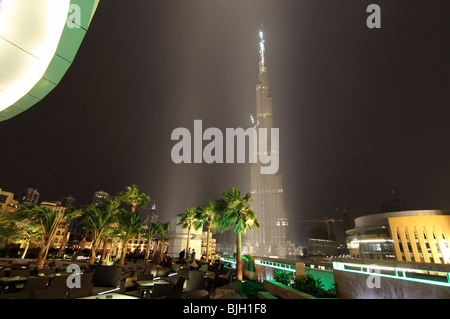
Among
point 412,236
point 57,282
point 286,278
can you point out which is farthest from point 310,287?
point 412,236

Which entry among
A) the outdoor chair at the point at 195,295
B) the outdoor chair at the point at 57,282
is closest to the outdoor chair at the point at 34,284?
the outdoor chair at the point at 57,282

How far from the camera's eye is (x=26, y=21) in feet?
12.3

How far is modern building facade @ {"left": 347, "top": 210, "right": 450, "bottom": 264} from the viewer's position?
54259mm

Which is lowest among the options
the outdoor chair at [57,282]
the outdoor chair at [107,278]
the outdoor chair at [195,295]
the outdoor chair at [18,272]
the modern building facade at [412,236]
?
the modern building facade at [412,236]

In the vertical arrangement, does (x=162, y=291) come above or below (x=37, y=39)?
below

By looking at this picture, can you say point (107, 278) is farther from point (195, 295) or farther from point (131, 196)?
point (131, 196)

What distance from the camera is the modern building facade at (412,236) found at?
54259mm

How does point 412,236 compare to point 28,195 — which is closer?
point 412,236

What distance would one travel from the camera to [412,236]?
2304 inches

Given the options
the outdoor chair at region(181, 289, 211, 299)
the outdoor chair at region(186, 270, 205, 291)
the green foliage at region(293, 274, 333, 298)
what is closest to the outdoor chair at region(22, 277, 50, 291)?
the outdoor chair at region(181, 289, 211, 299)

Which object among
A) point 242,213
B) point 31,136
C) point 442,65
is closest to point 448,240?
point 442,65

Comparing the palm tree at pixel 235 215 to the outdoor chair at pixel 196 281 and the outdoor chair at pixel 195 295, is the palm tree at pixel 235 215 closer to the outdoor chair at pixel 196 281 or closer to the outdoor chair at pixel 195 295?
the outdoor chair at pixel 196 281

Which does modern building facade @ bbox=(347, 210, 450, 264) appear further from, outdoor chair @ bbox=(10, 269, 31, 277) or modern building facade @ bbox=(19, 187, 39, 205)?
modern building facade @ bbox=(19, 187, 39, 205)
